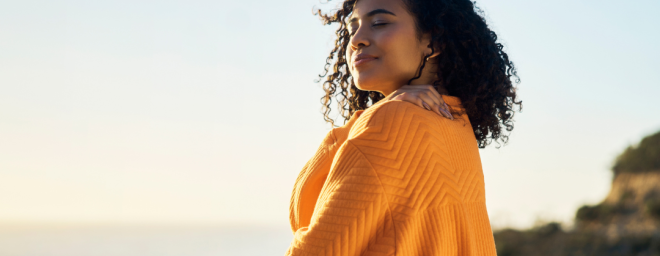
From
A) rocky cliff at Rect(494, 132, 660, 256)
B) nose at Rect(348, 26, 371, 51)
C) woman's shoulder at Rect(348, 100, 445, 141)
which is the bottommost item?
woman's shoulder at Rect(348, 100, 445, 141)

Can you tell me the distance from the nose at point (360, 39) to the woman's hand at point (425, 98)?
26 centimetres

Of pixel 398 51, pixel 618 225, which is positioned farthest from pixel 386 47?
pixel 618 225

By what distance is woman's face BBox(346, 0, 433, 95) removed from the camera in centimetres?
189

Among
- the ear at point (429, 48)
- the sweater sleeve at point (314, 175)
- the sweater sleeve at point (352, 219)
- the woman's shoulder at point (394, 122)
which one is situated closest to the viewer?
the sweater sleeve at point (352, 219)

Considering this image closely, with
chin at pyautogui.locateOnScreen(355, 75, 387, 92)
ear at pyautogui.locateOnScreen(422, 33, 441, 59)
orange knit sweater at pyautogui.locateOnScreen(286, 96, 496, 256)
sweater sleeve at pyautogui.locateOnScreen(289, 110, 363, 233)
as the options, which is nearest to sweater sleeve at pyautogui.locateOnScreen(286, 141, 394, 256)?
orange knit sweater at pyautogui.locateOnScreen(286, 96, 496, 256)

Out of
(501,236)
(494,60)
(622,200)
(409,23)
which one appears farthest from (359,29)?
(622,200)

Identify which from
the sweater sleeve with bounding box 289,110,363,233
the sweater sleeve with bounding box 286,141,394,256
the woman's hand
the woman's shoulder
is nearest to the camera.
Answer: the sweater sleeve with bounding box 286,141,394,256

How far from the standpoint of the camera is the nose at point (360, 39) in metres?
1.93

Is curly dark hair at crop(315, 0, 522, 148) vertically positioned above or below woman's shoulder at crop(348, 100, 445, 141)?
above

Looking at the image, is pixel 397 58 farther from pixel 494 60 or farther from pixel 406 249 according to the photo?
pixel 406 249

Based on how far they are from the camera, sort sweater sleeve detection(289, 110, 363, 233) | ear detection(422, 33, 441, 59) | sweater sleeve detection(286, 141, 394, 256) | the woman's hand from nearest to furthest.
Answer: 1. sweater sleeve detection(286, 141, 394, 256)
2. the woman's hand
3. sweater sleeve detection(289, 110, 363, 233)
4. ear detection(422, 33, 441, 59)

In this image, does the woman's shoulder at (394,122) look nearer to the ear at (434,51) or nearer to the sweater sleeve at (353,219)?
the sweater sleeve at (353,219)

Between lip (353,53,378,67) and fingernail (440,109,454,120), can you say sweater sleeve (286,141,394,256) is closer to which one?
fingernail (440,109,454,120)

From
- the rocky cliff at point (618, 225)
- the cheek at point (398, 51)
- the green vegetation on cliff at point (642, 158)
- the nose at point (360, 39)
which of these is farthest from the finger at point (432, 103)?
the green vegetation on cliff at point (642, 158)
